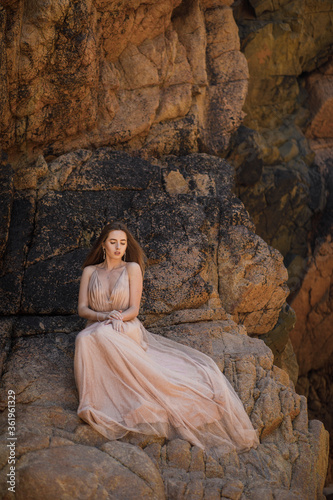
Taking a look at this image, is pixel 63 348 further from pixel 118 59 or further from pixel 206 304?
pixel 118 59

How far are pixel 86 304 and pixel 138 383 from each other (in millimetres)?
1097

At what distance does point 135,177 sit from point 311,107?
20.6ft

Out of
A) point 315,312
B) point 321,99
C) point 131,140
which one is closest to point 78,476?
point 131,140

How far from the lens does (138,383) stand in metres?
6.12

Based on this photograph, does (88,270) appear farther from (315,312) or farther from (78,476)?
(315,312)

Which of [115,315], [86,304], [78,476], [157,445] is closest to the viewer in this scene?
[78,476]

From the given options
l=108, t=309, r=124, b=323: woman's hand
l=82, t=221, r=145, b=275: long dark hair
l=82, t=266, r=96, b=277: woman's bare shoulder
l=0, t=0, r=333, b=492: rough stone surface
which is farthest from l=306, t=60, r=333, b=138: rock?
l=108, t=309, r=124, b=323: woman's hand

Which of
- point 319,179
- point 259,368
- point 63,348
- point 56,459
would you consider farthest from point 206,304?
point 319,179

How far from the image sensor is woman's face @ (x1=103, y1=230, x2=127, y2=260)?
688 cm

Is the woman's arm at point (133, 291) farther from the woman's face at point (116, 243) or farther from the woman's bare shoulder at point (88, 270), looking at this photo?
the woman's bare shoulder at point (88, 270)

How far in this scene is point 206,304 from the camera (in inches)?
312

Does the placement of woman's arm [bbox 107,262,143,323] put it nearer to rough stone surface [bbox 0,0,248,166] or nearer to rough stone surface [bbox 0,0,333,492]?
rough stone surface [bbox 0,0,333,492]

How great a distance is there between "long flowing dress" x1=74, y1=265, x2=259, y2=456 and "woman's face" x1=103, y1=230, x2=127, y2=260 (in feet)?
2.86

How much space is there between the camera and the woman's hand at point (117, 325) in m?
6.23
